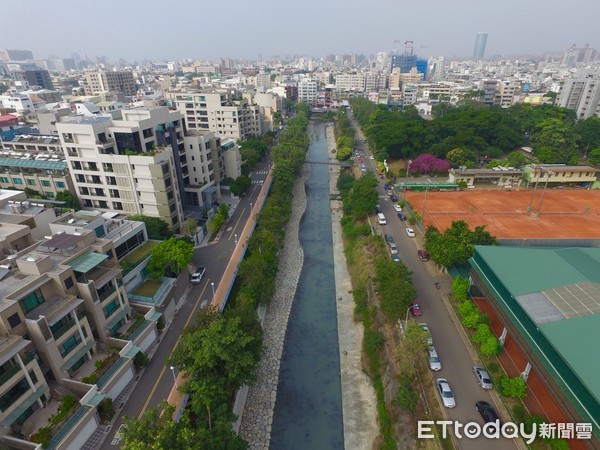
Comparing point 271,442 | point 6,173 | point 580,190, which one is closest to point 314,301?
point 271,442

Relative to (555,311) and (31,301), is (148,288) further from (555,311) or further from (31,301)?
(555,311)

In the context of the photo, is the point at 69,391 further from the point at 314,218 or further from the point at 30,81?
the point at 30,81

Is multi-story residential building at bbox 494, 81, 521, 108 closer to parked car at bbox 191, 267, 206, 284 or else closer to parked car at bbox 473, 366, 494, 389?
parked car at bbox 473, 366, 494, 389

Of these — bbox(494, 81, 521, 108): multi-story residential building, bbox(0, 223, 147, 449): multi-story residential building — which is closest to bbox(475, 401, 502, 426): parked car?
bbox(0, 223, 147, 449): multi-story residential building

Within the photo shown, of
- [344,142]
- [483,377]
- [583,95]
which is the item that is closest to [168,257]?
[483,377]

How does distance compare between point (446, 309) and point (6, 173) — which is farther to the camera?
point (6, 173)

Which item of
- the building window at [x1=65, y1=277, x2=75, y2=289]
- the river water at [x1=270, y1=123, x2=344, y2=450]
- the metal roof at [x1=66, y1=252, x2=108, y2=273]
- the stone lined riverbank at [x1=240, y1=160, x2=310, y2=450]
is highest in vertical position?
the metal roof at [x1=66, y1=252, x2=108, y2=273]
